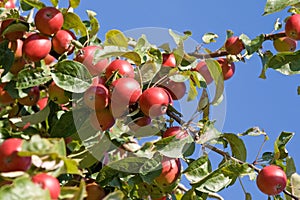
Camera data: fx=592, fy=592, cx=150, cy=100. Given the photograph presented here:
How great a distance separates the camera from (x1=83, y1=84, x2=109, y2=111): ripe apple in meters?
1.86

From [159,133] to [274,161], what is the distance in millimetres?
436

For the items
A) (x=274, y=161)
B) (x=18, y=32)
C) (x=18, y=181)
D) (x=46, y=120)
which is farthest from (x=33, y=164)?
(x=274, y=161)

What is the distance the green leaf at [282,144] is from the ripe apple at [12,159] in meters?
1.04

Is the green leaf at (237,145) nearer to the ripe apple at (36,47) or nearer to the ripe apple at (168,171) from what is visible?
the ripe apple at (168,171)

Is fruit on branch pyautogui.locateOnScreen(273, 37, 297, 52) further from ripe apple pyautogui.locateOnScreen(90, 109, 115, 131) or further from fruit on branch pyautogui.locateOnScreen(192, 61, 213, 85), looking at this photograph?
ripe apple pyautogui.locateOnScreen(90, 109, 115, 131)

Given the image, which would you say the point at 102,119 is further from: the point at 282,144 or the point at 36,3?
the point at 282,144

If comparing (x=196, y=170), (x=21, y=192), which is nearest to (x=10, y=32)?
(x=196, y=170)

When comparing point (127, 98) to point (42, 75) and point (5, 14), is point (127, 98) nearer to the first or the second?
point (42, 75)

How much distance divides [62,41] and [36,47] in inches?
4.7

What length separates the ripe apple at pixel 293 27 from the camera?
218cm

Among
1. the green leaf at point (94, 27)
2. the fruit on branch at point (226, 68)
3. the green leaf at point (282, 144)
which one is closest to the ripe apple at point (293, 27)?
A: the fruit on branch at point (226, 68)

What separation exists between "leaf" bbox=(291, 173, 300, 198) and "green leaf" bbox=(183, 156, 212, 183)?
0.33 meters

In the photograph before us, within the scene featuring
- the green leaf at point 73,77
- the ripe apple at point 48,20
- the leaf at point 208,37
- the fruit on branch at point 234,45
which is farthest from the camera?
the leaf at point 208,37

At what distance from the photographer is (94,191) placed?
5.96ft
